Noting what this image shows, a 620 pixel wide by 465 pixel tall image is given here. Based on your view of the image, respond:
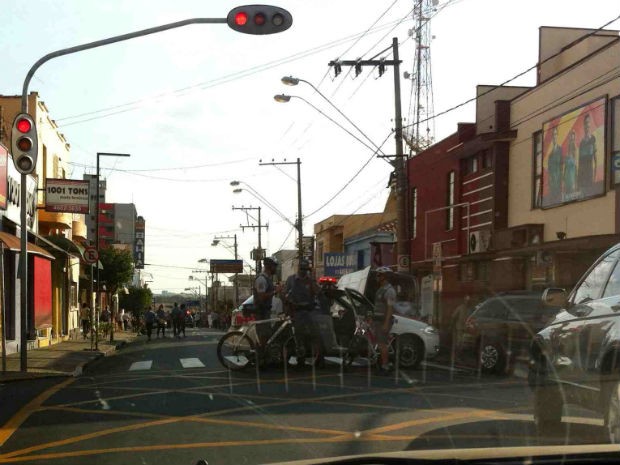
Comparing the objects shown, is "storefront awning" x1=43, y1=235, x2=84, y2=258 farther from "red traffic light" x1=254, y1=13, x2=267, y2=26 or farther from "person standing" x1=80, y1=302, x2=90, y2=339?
"red traffic light" x1=254, y1=13, x2=267, y2=26

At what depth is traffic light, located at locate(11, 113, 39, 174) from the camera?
13.7m

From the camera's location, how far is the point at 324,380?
11672 mm

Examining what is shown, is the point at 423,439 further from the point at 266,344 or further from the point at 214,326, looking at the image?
the point at 214,326

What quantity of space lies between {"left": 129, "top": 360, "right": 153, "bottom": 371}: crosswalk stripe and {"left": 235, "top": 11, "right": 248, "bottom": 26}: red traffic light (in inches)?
273

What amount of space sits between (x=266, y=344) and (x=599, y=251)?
9492 millimetres

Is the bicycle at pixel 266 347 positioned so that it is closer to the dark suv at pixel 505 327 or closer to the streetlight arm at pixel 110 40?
the dark suv at pixel 505 327

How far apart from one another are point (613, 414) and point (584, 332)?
86cm

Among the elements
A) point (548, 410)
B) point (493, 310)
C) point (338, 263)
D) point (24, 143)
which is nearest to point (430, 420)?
point (548, 410)

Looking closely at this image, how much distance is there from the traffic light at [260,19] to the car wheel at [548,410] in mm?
6620

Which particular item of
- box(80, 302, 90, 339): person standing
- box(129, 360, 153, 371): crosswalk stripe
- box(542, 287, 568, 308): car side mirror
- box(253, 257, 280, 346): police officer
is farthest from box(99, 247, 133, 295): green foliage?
box(542, 287, 568, 308): car side mirror

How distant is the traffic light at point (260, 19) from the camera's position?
11480 mm

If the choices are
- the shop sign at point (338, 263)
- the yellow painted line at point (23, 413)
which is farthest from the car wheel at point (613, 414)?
the shop sign at point (338, 263)

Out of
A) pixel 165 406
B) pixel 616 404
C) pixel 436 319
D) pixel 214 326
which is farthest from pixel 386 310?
pixel 214 326

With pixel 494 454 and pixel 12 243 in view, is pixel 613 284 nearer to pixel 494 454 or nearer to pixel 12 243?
pixel 494 454
